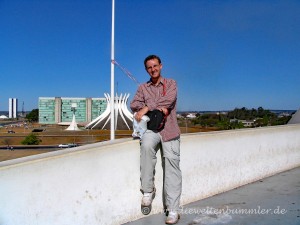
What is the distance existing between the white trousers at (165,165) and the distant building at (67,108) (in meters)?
153

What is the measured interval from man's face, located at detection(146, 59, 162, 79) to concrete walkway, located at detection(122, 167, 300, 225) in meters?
1.61

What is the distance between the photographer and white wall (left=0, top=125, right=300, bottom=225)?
2.82 m

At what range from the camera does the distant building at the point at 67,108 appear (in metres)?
156

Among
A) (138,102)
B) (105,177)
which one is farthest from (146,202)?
(138,102)

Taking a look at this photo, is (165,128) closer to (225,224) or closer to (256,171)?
(225,224)

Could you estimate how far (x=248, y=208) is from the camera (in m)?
4.49

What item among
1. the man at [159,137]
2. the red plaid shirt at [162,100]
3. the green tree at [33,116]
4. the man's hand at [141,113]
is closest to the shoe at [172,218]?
the man at [159,137]

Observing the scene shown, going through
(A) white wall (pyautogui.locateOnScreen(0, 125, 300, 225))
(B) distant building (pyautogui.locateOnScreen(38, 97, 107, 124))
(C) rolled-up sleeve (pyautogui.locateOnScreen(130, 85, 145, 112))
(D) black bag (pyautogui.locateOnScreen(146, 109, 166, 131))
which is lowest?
(A) white wall (pyautogui.locateOnScreen(0, 125, 300, 225))

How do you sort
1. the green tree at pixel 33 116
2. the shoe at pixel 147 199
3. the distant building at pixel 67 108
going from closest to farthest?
the shoe at pixel 147 199
the distant building at pixel 67 108
the green tree at pixel 33 116

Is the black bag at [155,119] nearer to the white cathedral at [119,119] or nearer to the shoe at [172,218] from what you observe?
the shoe at [172,218]

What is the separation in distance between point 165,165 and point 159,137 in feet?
1.15

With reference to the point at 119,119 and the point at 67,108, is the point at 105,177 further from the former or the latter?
the point at 67,108

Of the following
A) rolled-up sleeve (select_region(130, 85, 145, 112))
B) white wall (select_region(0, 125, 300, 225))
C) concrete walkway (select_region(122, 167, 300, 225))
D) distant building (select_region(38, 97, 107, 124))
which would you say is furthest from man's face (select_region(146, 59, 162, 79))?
distant building (select_region(38, 97, 107, 124))

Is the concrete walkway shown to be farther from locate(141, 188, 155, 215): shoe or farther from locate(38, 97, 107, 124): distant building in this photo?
locate(38, 97, 107, 124): distant building
